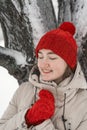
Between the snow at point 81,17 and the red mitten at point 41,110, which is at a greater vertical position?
the snow at point 81,17

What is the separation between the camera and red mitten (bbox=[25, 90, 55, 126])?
1.45 m

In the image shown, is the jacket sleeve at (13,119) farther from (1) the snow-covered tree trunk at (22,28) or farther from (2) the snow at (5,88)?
(2) the snow at (5,88)

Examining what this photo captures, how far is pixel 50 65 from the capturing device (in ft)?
4.88

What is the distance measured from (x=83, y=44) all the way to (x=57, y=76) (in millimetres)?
516

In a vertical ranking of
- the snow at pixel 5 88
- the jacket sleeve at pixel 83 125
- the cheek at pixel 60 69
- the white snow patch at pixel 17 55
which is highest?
the cheek at pixel 60 69

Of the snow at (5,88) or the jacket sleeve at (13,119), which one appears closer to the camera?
the jacket sleeve at (13,119)

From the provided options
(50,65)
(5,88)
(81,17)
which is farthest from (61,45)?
(5,88)

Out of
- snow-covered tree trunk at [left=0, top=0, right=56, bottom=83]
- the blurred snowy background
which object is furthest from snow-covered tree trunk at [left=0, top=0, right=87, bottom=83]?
the blurred snowy background

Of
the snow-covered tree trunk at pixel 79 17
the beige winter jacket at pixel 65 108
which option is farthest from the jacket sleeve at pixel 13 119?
the snow-covered tree trunk at pixel 79 17

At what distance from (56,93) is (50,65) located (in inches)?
5.0

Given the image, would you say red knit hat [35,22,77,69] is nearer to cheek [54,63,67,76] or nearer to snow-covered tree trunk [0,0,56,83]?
cheek [54,63,67,76]

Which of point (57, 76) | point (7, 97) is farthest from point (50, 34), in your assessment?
point (7, 97)

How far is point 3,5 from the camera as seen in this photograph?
1.98 m

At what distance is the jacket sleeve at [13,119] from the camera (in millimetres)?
1475
